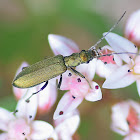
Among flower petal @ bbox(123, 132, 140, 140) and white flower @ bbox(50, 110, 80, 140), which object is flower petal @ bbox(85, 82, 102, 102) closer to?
white flower @ bbox(50, 110, 80, 140)

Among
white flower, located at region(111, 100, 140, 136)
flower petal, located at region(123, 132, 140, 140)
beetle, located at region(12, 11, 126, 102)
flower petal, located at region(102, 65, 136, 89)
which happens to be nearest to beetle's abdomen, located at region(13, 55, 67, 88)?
beetle, located at region(12, 11, 126, 102)

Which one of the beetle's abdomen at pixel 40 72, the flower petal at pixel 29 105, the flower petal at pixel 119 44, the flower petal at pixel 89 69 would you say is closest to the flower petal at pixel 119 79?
the flower petal at pixel 119 44

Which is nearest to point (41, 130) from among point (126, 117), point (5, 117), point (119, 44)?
point (5, 117)

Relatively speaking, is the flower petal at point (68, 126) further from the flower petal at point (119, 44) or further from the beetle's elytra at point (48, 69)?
the flower petal at point (119, 44)

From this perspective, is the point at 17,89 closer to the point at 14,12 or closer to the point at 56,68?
the point at 56,68

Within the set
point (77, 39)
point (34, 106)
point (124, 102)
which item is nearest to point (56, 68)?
point (34, 106)

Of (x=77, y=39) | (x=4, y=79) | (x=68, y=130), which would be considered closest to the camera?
(x=68, y=130)
